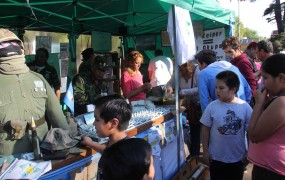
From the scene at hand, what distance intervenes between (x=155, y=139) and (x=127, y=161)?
1.81 meters

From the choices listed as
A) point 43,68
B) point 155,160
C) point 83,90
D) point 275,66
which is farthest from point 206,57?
point 43,68

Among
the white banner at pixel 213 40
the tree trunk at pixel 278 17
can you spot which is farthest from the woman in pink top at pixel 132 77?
the tree trunk at pixel 278 17

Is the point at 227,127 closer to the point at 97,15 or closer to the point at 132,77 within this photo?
the point at 132,77

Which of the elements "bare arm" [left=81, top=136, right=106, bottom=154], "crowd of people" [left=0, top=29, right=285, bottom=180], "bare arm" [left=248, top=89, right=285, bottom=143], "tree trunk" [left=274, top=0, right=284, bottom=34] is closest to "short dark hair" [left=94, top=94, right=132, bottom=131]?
"crowd of people" [left=0, top=29, right=285, bottom=180]

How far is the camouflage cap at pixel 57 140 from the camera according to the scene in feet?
5.95

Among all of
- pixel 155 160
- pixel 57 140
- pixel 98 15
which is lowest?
pixel 155 160

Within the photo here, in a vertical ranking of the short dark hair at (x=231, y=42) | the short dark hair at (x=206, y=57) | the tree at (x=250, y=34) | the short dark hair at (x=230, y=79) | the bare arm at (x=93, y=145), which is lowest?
the bare arm at (x=93, y=145)

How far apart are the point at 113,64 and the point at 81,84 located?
377 centimetres

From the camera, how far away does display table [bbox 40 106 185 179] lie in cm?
181

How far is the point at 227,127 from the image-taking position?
2531mm

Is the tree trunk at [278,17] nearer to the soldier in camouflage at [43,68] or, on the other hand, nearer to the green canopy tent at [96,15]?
the green canopy tent at [96,15]

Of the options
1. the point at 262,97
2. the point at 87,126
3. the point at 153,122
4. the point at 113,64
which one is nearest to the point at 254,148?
the point at 262,97

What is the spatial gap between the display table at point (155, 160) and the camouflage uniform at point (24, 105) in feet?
0.83

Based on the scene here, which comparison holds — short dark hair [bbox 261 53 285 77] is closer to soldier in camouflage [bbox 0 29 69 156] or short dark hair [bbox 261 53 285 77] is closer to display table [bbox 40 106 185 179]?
display table [bbox 40 106 185 179]
